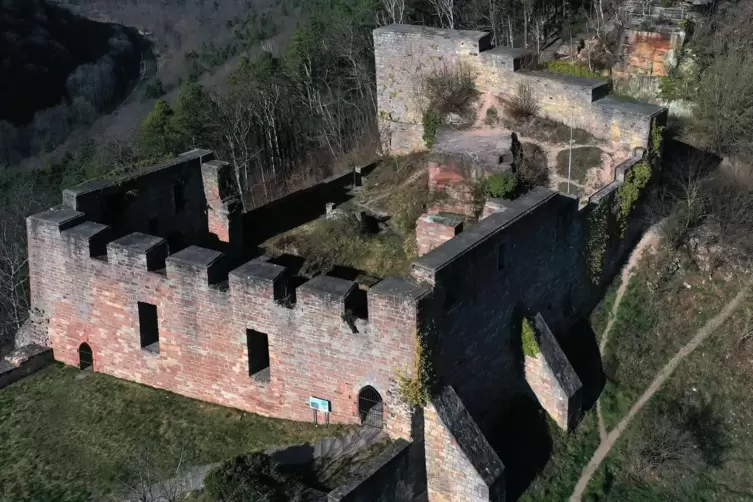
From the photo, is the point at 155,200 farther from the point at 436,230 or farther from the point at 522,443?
the point at 522,443

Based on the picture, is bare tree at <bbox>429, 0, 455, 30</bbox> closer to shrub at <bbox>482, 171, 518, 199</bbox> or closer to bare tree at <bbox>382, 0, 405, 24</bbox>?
bare tree at <bbox>382, 0, 405, 24</bbox>

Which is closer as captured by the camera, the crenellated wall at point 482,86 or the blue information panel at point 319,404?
the blue information panel at point 319,404

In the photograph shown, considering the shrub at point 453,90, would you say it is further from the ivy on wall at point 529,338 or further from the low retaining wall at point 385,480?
the low retaining wall at point 385,480

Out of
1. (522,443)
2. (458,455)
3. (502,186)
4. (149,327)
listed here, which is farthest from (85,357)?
(502,186)

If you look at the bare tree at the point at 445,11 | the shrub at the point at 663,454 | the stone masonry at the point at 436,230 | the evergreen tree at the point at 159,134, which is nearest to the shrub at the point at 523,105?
the stone masonry at the point at 436,230

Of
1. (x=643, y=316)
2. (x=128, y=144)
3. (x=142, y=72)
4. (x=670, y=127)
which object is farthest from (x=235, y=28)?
(x=643, y=316)

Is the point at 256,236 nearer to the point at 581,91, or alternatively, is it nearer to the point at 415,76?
the point at 415,76

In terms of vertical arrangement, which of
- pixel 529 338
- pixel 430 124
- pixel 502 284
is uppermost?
pixel 430 124
